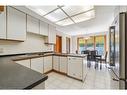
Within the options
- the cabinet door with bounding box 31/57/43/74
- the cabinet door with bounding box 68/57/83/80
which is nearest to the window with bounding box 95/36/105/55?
the cabinet door with bounding box 68/57/83/80

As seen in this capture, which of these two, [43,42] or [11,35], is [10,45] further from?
[43,42]

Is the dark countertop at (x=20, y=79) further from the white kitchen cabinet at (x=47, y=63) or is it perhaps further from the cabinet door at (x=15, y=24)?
the white kitchen cabinet at (x=47, y=63)

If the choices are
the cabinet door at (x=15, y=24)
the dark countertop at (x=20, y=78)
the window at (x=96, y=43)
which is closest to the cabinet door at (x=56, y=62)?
the cabinet door at (x=15, y=24)

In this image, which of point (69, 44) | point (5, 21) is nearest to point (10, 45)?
point (5, 21)

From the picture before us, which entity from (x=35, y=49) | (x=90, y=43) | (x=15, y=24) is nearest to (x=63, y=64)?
(x=35, y=49)

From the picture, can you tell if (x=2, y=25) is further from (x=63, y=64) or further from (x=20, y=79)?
(x=63, y=64)

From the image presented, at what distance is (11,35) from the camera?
222cm

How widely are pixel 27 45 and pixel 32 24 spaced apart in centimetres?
78

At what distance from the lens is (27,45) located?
3.07m

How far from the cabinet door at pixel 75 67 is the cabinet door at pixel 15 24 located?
5.70 ft

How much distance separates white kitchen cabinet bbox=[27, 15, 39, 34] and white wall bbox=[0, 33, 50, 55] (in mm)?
369

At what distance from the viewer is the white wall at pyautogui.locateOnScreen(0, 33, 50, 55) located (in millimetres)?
2379

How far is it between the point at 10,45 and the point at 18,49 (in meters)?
0.28

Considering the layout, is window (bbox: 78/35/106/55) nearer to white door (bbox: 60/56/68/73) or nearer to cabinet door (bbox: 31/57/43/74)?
white door (bbox: 60/56/68/73)
